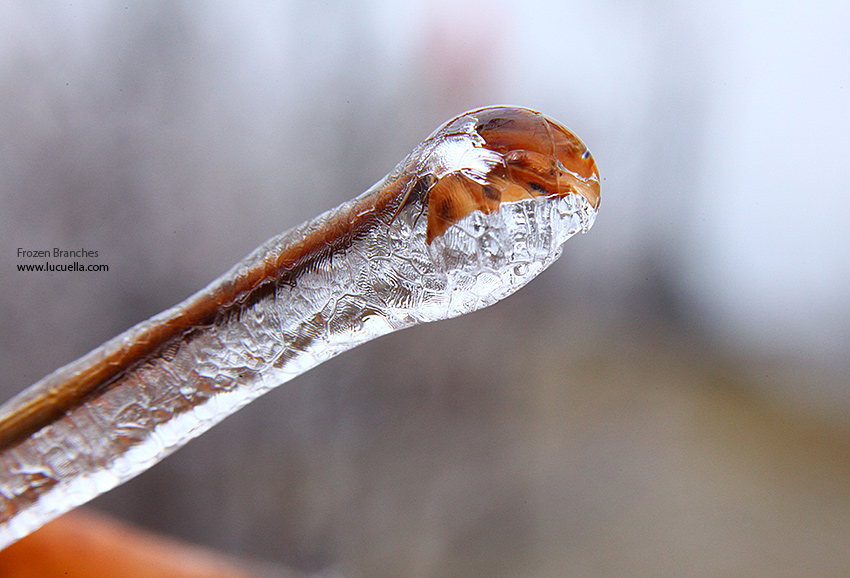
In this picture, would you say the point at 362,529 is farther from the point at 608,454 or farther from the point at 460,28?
the point at 460,28

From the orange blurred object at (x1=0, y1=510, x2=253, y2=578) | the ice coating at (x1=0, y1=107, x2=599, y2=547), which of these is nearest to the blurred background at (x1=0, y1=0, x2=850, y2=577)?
the orange blurred object at (x1=0, y1=510, x2=253, y2=578)

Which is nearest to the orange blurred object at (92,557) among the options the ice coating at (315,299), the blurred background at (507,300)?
the ice coating at (315,299)

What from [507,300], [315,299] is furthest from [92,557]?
[507,300]

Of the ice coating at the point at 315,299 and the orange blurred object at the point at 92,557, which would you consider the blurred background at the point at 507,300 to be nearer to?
the orange blurred object at the point at 92,557

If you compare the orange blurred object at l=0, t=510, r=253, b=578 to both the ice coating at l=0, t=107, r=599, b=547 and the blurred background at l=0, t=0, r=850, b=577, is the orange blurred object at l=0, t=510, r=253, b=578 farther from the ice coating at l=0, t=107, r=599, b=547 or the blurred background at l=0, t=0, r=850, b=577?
the blurred background at l=0, t=0, r=850, b=577

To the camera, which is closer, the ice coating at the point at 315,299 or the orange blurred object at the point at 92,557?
the ice coating at the point at 315,299

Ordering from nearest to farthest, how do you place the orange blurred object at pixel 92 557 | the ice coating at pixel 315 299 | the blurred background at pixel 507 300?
the ice coating at pixel 315 299
the orange blurred object at pixel 92 557
the blurred background at pixel 507 300

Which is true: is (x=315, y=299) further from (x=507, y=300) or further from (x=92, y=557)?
(x=507, y=300)

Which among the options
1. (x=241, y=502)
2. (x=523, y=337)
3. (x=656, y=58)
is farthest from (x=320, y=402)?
(x=656, y=58)
